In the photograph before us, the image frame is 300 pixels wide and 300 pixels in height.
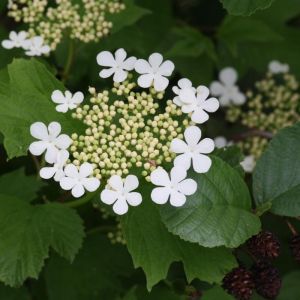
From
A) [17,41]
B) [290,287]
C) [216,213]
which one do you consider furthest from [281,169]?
[17,41]

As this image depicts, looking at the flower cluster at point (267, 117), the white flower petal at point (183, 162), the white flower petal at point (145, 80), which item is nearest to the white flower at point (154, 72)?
the white flower petal at point (145, 80)

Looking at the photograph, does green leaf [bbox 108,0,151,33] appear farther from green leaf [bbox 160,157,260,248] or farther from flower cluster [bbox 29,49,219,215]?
green leaf [bbox 160,157,260,248]

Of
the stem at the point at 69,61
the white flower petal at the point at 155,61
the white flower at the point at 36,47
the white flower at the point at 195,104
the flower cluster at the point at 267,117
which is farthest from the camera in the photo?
the flower cluster at the point at 267,117

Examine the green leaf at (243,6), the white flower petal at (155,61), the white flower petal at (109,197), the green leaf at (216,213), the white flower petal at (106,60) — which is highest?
the green leaf at (243,6)

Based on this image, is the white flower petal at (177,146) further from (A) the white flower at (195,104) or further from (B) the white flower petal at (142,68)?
(B) the white flower petal at (142,68)

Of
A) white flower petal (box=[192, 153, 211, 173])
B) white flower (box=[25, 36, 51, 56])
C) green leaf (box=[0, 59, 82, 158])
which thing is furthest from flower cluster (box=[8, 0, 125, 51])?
white flower petal (box=[192, 153, 211, 173])

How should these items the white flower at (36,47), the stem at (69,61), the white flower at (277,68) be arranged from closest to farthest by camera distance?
1. the white flower at (36,47)
2. the stem at (69,61)
3. the white flower at (277,68)
